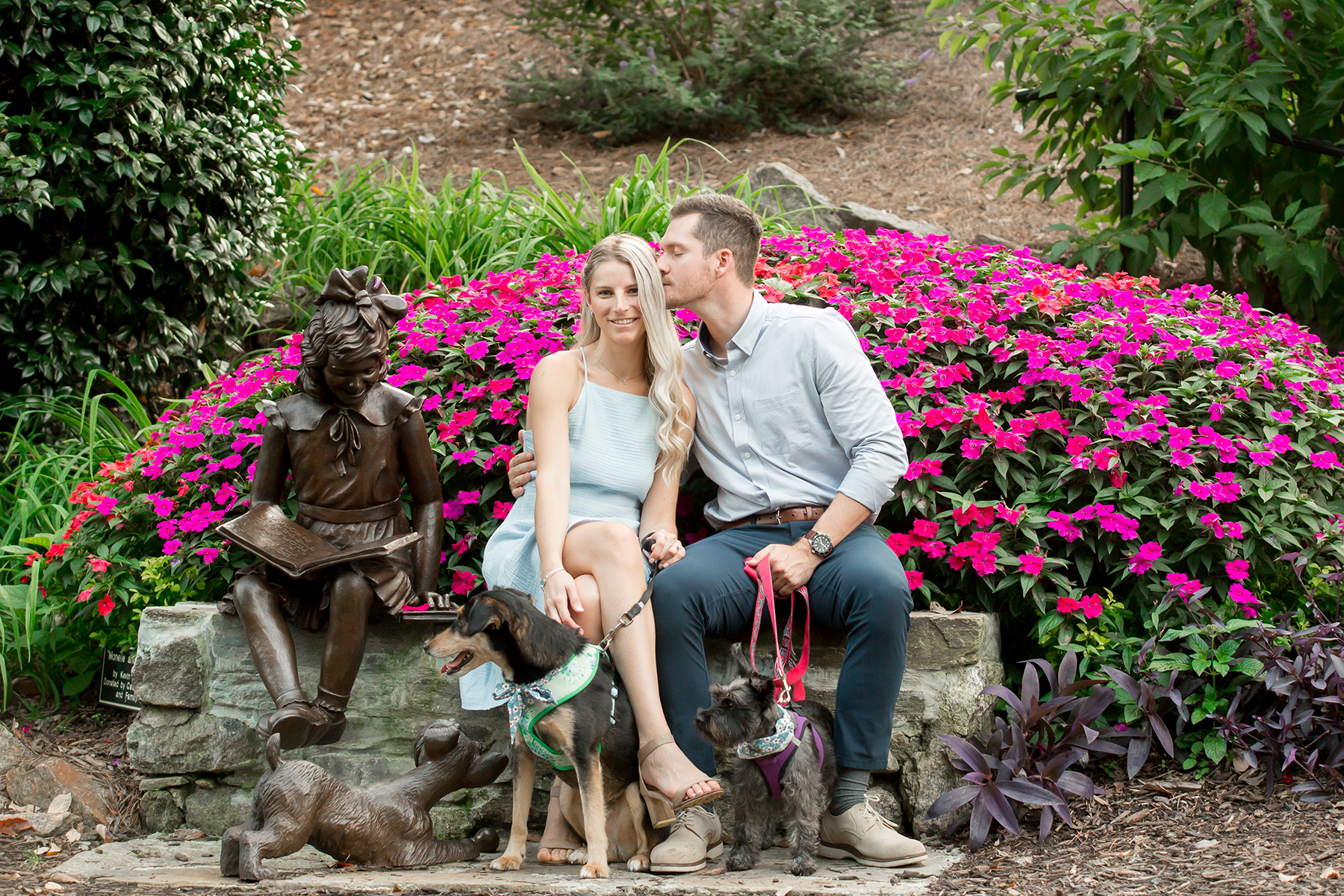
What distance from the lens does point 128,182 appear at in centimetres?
476

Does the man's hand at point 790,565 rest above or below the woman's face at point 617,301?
below

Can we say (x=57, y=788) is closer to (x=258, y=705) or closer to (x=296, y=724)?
(x=258, y=705)

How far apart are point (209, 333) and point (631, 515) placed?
3345 mm

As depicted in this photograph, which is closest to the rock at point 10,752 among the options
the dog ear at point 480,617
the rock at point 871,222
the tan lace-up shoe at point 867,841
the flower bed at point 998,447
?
the flower bed at point 998,447

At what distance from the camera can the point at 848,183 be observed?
8547 millimetres

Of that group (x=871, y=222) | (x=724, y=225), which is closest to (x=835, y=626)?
(x=724, y=225)

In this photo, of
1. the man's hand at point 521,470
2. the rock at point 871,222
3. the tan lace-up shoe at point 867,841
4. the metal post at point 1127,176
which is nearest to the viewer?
the tan lace-up shoe at point 867,841

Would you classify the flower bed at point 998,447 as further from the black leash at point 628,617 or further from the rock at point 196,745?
the black leash at point 628,617

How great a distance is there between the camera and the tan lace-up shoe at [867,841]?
2.83m

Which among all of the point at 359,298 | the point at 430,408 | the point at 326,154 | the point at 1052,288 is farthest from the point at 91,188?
the point at 326,154

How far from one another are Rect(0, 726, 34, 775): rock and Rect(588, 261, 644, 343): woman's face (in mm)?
2569

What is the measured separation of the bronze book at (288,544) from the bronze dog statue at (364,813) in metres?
0.55

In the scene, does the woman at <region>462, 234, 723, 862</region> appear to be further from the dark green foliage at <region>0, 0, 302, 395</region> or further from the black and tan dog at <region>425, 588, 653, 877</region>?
the dark green foliage at <region>0, 0, 302, 395</region>

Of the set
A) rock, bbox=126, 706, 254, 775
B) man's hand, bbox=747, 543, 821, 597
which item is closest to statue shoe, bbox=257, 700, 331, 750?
rock, bbox=126, 706, 254, 775
